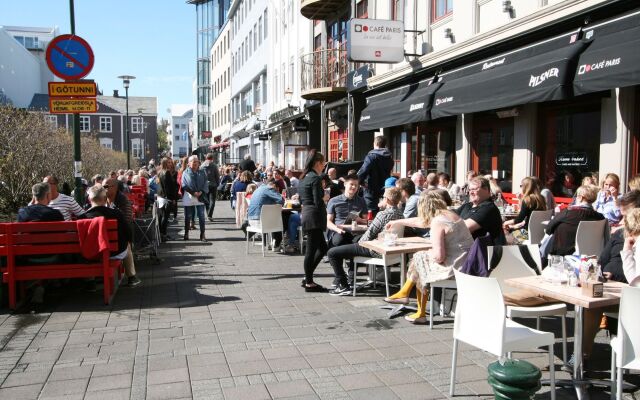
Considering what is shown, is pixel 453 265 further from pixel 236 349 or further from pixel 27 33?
pixel 27 33

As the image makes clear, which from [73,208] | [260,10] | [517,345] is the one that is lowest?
[517,345]

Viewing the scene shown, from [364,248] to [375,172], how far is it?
3.43 m

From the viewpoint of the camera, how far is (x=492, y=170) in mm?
12211

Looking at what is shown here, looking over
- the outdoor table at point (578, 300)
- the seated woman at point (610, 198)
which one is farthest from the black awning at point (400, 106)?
the outdoor table at point (578, 300)

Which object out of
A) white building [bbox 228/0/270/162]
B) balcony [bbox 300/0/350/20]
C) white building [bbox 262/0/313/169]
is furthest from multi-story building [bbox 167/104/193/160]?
balcony [bbox 300/0/350/20]

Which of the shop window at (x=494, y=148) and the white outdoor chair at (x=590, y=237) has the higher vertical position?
the shop window at (x=494, y=148)

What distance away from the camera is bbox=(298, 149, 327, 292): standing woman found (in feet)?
25.0

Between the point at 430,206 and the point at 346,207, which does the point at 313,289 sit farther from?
the point at 430,206

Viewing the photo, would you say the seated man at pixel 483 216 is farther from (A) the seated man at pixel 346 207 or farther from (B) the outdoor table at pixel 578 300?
(A) the seated man at pixel 346 207

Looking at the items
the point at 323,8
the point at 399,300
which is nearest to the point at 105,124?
the point at 323,8

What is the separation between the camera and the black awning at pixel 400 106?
43.2 ft

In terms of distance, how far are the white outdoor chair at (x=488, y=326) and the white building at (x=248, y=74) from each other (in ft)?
104

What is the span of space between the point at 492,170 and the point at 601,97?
10.8ft

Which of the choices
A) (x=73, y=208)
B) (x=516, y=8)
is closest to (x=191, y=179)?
(x=73, y=208)
